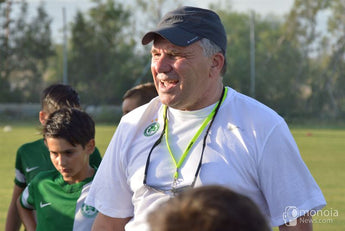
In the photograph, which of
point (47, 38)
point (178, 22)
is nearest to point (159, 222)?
point (178, 22)

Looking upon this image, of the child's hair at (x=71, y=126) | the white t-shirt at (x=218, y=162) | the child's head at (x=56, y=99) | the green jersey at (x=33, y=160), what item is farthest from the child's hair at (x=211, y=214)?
the child's head at (x=56, y=99)

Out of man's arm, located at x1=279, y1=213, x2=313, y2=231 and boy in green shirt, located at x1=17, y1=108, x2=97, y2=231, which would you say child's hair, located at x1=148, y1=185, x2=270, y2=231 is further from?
boy in green shirt, located at x1=17, y1=108, x2=97, y2=231

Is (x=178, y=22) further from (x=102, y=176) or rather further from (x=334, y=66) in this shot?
(x=334, y=66)

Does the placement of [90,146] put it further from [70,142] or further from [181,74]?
[181,74]

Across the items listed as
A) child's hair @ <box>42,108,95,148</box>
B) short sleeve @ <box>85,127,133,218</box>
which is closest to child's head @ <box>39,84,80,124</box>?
child's hair @ <box>42,108,95,148</box>

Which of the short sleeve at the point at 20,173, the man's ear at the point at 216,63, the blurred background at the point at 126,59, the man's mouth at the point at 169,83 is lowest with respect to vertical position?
the blurred background at the point at 126,59

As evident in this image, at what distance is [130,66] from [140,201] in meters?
49.2

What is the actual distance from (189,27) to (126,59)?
50.3 metres

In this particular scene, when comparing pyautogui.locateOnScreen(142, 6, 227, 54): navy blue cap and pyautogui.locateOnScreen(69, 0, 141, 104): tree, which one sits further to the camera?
pyautogui.locateOnScreen(69, 0, 141, 104): tree

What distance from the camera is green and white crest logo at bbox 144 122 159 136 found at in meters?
3.36

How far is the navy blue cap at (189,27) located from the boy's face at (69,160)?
4.70ft

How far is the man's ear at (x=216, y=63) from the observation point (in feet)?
10.8

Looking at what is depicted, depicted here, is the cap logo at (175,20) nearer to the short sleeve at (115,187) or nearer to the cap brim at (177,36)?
the cap brim at (177,36)

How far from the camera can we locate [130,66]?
52125 millimetres
